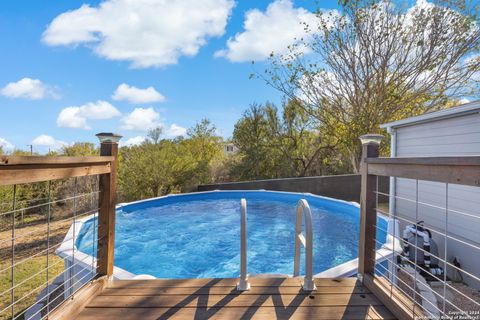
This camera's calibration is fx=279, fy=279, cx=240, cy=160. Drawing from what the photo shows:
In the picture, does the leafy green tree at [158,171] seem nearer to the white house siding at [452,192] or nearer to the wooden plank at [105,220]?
the white house siding at [452,192]

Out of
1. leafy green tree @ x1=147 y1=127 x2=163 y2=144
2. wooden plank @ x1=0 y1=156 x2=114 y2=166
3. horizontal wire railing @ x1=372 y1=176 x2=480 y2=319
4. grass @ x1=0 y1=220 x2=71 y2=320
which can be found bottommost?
grass @ x1=0 y1=220 x2=71 y2=320

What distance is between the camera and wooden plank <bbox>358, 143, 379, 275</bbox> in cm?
238

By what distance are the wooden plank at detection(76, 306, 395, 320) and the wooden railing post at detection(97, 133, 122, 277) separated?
1.45 feet

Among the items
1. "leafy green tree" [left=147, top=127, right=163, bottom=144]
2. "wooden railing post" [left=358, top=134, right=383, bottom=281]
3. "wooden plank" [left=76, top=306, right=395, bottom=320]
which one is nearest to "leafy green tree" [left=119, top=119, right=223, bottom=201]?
"leafy green tree" [left=147, top=127, right=163, bottom=144]

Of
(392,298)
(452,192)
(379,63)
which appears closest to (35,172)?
(392,298)

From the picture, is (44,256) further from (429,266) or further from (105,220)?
(429,266)

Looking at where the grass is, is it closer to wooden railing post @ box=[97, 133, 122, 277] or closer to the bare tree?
wooden railing post @ box=[97, 133, 122, 277]

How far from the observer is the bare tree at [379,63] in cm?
826

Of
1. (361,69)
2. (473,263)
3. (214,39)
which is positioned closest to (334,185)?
(361,69)

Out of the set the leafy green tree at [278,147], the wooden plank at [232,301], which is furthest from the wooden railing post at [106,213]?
the leafy green tree at [278,147]

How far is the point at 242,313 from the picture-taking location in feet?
6.31

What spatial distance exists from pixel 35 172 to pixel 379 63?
9.86 metres

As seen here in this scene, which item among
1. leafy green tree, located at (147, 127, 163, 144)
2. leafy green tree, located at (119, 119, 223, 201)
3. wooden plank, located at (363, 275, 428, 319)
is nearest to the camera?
wooden plank, located at (363, 275, 428, 319)

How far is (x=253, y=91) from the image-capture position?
1355cm
